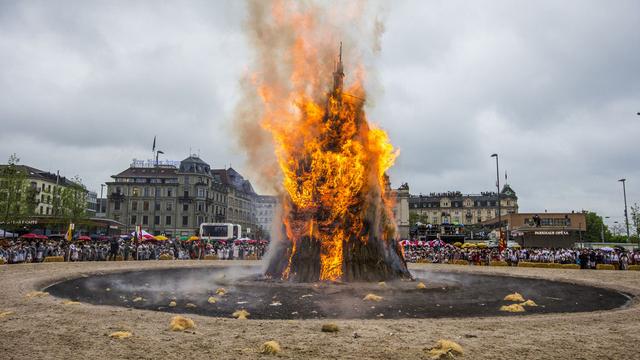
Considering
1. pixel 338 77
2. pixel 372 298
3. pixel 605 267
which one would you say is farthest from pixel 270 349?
pixel 605 267

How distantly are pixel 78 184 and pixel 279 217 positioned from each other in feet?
224

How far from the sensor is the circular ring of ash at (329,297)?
1647cm

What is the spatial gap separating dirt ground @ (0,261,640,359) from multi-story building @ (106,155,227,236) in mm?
98572

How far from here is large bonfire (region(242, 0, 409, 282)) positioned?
24906 millimetres

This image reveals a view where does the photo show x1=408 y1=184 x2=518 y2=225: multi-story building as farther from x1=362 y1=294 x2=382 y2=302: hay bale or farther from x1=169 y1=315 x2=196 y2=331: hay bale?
x1=169 y1=315 x2=196 y2=331: hay bale

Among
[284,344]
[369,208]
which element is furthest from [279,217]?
[284,344]

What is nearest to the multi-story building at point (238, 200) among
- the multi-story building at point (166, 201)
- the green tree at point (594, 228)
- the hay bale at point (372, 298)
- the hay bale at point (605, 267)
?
the multi-story building at point (166, 201)

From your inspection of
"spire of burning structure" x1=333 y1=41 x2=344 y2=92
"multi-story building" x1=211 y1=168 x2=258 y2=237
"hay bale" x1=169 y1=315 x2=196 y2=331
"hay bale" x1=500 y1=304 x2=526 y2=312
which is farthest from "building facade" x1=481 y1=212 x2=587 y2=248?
"hay bale" x1=169 y1=315 x2=196 y2=331

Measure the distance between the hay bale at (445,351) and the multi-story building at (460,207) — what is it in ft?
546

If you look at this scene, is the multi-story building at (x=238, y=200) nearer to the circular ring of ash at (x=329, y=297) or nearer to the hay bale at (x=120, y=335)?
the circular ring of ash at (x=329, y=297)

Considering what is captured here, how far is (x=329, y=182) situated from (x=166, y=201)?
9538 cm

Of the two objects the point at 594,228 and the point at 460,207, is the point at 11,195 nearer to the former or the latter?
the point at 460,207

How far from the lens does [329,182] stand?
25156 millimetres

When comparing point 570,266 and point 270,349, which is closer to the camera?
point 270,349
